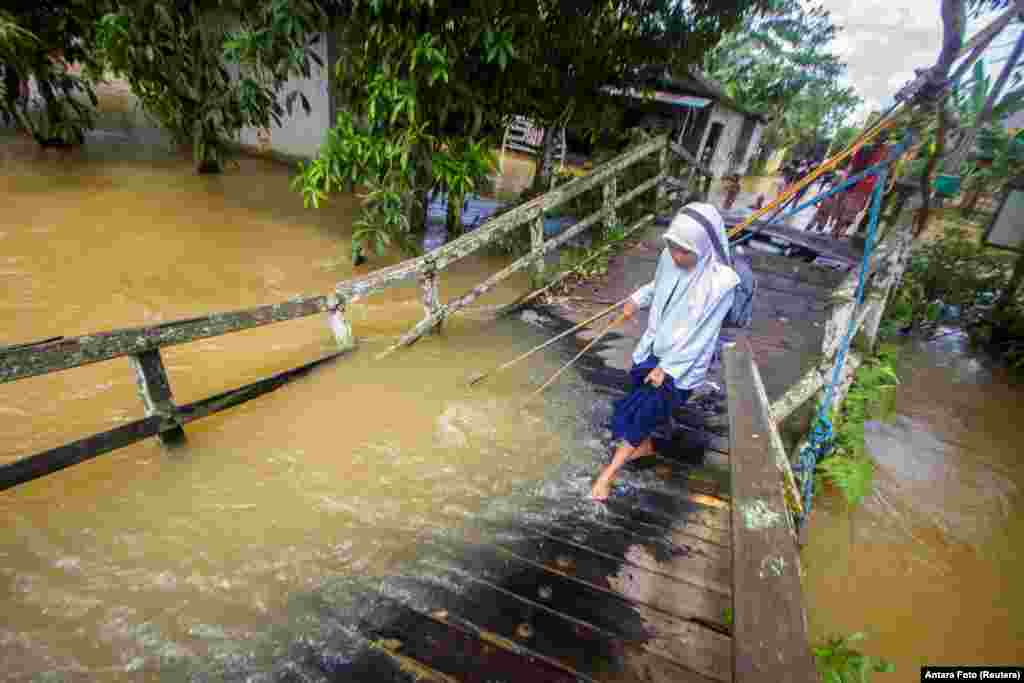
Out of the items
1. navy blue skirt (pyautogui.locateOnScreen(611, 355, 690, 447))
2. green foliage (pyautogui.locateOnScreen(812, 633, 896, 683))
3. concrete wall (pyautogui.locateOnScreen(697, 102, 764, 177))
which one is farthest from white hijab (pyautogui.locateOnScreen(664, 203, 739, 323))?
concrete wall (pyautogui.locateOnScreen(697, 102, 764, 177))

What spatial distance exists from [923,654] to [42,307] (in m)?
8.38

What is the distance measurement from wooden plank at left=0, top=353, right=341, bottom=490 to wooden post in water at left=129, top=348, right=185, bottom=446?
29mm

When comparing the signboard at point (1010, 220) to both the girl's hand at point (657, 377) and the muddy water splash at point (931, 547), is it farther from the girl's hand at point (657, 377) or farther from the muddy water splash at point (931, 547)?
the girl's hand at point (657, 377)

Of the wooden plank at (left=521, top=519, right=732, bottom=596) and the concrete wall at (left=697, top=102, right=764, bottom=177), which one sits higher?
the concrete wall at (left=697, top=102, right=764, bottom=177)

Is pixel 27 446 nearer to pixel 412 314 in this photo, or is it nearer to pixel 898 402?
pixel 412 314

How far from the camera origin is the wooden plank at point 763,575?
101 cm

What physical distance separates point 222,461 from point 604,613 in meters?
2.24

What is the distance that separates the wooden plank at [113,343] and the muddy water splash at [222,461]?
69 cm

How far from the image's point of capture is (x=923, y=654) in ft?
11.1

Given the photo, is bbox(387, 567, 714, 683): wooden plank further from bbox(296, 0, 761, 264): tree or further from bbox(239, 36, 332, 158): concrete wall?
bbox(239, 36, 332, 158): concrete wall

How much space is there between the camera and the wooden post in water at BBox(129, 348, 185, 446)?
7.89ft

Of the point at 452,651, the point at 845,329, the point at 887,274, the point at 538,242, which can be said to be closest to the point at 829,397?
the point at 845,329

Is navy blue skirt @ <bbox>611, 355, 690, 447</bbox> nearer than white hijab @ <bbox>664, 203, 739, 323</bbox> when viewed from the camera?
No

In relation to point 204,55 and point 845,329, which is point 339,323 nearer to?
point 845,329
